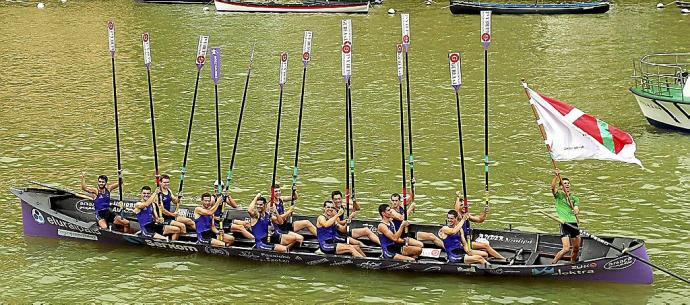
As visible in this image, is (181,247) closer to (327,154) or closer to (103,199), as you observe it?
(103,199)

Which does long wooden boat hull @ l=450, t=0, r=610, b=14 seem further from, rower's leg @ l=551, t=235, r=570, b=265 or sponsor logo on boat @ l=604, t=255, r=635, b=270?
sponsor logo on boat @ l=604, t=255, r=635, b=270

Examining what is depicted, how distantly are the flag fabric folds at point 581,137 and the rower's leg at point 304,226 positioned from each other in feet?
16.5

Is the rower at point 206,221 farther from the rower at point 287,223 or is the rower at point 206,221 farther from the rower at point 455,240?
the rower at point 455,240

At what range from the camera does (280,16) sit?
58.0 metres

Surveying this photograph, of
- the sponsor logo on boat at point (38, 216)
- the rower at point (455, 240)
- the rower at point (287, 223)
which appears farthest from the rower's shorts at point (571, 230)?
the sponsor logo on boat at point (38, 216)

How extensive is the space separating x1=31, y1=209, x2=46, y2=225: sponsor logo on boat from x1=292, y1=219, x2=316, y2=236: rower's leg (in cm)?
531

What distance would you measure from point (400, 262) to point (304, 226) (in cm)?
266

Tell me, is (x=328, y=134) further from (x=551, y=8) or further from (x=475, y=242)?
(x=551, y=8)

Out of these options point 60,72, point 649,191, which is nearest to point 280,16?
point 60,72

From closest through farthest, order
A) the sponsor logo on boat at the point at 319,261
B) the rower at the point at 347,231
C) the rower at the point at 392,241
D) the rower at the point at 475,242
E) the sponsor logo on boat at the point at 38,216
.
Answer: the rower at the point at 475,242, the rower at the point at 392,241, the sponsor logo on boat at the point at 319,261, the rower at the point at 347,231, the sponsor logo on boat at the point at 38,216

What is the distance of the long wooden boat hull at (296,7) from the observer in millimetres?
58500

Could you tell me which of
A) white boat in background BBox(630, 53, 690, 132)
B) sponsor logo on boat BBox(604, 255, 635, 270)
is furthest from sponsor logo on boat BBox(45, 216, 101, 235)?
white boat in background BBox(630, 53, 690, 132)

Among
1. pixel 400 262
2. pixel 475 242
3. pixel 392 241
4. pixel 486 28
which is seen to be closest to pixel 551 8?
pixel 486 28

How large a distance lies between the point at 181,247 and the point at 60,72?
75.6 feet
